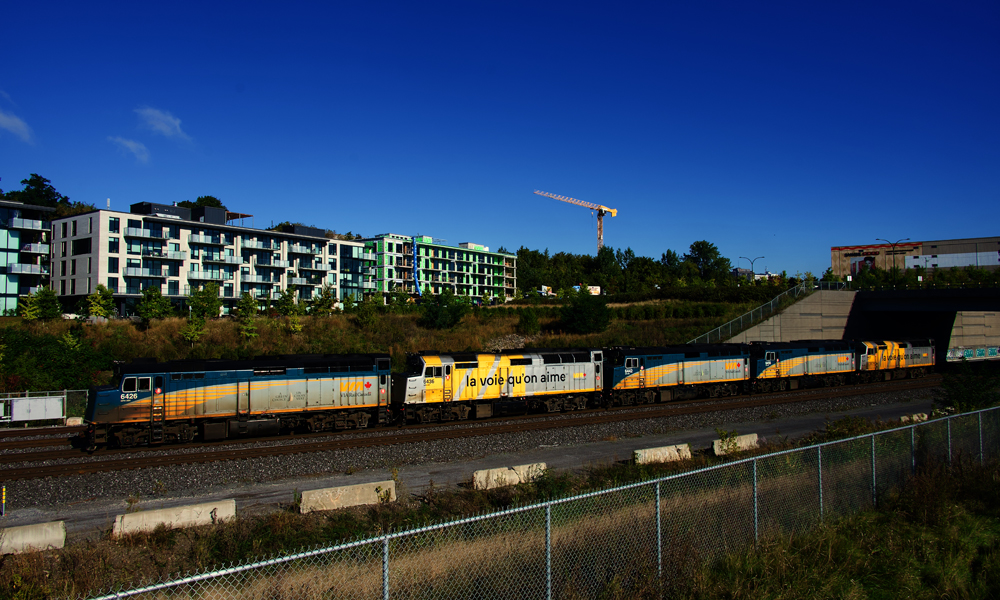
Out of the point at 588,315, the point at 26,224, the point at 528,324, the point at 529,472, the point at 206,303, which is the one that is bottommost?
the point at 529,472

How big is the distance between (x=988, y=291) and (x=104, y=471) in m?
59.5

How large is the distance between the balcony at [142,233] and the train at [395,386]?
54.5 meters

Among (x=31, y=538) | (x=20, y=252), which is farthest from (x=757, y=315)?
(x=20, y=252)

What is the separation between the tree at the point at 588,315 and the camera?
62.4m

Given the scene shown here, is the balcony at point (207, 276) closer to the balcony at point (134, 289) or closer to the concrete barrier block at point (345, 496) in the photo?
the balcony at point (134, 289)

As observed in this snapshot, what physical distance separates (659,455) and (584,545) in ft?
31.0

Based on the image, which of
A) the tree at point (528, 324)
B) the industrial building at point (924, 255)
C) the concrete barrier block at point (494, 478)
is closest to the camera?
the concrete barrier block at point (494, 478)

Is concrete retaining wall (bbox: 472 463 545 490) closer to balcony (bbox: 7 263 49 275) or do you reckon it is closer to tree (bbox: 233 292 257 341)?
tree (bbox: 233 292 257 341)

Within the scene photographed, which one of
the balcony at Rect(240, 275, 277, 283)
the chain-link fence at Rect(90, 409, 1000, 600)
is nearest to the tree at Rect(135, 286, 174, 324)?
the balcony at Rect(240, 275, 277, 283)

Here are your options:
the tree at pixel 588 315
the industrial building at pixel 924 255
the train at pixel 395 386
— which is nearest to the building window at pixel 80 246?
the train at pixel 395 386

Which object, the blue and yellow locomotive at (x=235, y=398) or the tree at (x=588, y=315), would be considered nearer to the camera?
the blue and yellow locomotive at (x=235, y=398)

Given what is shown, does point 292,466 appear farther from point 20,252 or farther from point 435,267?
point 435,267

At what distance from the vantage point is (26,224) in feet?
239

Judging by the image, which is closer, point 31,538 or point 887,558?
point 887,558
